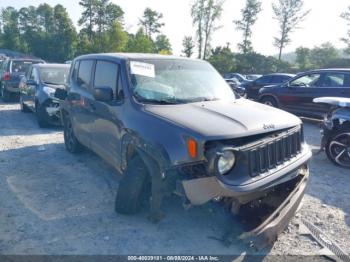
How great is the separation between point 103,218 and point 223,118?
182 cm

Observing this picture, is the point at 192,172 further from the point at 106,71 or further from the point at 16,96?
the point at 16,96

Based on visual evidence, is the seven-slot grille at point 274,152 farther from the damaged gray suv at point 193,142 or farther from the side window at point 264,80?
the side window at point 264,80

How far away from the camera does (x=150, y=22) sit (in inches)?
2539

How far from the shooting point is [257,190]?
3.09 meters

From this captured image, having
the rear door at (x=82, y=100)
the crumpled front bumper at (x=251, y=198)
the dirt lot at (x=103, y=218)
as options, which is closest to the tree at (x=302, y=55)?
the dirt lot at (x=103, y=218)

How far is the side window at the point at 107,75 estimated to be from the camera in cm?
447

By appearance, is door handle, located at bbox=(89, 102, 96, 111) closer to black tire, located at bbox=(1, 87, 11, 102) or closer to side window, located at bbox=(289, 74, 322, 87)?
side window, located at bbox=(289, 74, 322, 87)

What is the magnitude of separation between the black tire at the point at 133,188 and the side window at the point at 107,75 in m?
1.05

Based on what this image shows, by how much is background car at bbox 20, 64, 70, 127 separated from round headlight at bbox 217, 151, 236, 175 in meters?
6.52

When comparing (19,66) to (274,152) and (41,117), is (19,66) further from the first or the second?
(274,152)

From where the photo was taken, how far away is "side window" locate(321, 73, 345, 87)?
9.52 m

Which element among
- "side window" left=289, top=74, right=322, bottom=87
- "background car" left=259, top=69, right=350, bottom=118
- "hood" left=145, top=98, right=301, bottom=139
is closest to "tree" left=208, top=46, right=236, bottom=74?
"background car" left=259, top=69, right=350, bottom=118

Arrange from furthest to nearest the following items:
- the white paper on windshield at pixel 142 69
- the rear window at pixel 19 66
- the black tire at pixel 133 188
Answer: the rear window at pixel 19 66, the white paper on windshield at pixel 142 69, the black tire at pixel 133 188

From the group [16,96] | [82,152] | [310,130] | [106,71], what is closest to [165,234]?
[106,71]
